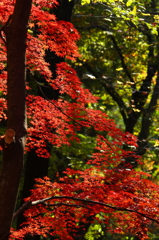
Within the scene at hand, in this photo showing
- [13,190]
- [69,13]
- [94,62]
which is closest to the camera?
[13,190]

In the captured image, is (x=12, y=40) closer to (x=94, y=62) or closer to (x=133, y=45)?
(x=133, y=45)

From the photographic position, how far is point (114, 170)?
7008mm

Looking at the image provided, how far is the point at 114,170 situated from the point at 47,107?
1940mm

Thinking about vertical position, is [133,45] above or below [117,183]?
above

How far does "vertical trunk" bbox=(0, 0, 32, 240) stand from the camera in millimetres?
4156

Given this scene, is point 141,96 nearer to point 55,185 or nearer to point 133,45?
point 133,45

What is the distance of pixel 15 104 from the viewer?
4.23 m

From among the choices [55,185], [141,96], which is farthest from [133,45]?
[55,185]

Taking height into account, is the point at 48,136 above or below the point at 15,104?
below

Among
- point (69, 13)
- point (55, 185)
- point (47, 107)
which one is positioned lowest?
point (55, 185)

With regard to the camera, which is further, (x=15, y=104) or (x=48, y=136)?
(x=48, y=136)

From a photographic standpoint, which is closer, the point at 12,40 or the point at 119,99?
the point at 12,40

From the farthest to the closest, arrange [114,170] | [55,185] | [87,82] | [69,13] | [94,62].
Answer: [87,82]
[94,62]
[69,13]
[114,170]
[55,185]

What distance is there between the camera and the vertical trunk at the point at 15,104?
416cm
